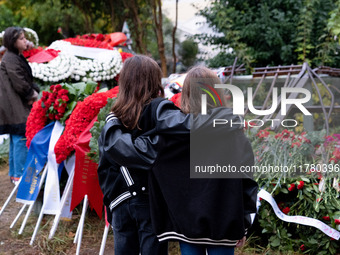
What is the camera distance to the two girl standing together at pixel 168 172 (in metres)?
2.25

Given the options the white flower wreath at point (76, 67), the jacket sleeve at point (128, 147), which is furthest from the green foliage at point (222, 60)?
the jacket sleeve at point (128, 147)

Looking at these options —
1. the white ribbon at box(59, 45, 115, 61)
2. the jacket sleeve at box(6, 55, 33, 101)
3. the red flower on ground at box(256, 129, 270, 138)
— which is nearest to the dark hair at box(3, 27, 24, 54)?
the jacket sleeve at box(6, 55, 33, 101)

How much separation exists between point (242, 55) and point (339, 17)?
1677 millimetres

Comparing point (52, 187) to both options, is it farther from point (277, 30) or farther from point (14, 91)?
point (277, 30)

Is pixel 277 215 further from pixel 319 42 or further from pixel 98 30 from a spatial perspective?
pixel 98 30

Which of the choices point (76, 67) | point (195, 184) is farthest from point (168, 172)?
point (76, 67)

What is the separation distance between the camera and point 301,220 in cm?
342

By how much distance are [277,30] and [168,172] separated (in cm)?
537

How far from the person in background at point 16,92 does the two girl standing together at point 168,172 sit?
3434 mm

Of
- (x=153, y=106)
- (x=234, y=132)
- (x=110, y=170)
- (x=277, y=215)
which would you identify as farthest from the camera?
(x=277, y=215)

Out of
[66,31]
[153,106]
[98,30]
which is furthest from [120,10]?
[153,106]

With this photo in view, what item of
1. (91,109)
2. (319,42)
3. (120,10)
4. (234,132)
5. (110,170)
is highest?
(234,132)

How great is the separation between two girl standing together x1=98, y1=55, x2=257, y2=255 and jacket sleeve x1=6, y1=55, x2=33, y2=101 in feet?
11.2

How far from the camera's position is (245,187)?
2.32 meters
